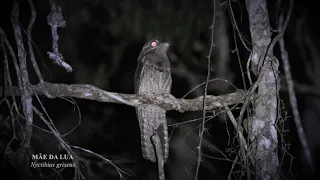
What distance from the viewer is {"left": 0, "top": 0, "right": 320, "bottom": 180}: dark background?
2707 millimetres

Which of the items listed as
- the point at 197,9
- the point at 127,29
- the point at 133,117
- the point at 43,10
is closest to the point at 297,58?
the point at 197,9

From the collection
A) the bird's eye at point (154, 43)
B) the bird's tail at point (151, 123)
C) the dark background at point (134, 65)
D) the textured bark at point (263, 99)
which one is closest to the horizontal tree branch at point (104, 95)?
the textured bark at point (263, 99)

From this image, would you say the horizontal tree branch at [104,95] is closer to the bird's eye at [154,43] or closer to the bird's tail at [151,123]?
the bird's tail at [151,123]

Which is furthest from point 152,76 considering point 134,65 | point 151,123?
point 134,65

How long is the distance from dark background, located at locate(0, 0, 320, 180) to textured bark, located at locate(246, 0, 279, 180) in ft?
2.06

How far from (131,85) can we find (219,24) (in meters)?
1.79

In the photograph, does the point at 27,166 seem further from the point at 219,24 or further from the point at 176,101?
the point at 219,24

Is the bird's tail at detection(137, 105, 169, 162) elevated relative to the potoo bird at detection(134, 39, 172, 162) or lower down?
lower down

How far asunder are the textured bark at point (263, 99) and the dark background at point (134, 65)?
24.7 inches

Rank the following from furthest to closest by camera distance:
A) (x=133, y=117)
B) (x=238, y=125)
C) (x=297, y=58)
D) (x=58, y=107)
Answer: (x=133, y=117)
(x=58, y=107)
(x=297, y=58)
(x=238, y=125)

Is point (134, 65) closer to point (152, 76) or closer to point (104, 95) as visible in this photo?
point (152, 76)

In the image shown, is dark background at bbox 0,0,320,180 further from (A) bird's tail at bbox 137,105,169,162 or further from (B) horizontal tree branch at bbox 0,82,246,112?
(B) horizontal tree branch at bbox 0,82,246,112

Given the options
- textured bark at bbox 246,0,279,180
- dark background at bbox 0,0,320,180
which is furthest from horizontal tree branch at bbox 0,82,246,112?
dark background at bbox 0,0,320,180

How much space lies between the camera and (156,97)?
7.05ft
